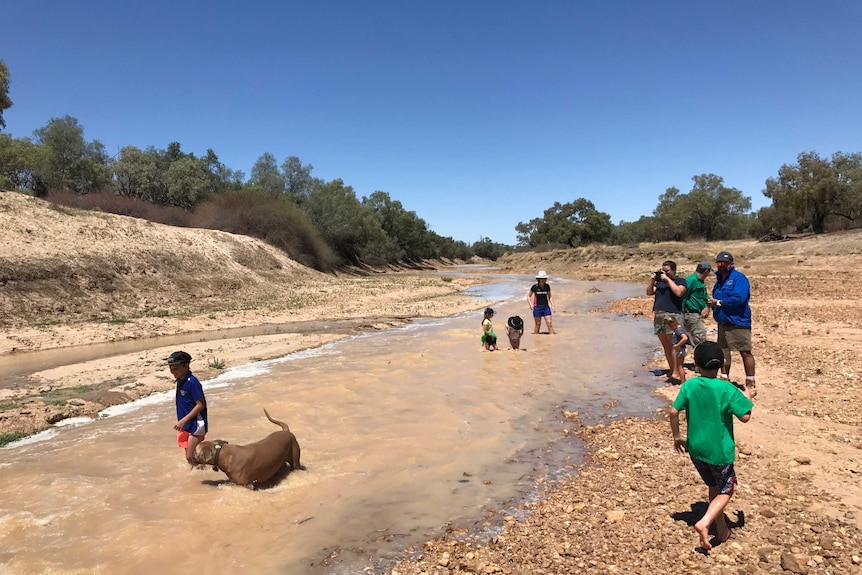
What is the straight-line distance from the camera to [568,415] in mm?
7523

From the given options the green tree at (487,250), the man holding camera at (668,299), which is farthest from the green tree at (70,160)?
the green tree at (487,250)

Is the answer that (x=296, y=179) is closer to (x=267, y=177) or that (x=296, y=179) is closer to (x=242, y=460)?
(x=267, y=177)

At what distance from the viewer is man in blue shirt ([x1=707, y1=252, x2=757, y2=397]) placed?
7398 mm

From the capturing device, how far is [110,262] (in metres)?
22.1

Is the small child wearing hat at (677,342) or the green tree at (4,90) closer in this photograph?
the small child wearing hat at (677,342)

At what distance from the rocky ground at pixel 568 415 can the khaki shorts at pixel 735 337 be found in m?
0.98

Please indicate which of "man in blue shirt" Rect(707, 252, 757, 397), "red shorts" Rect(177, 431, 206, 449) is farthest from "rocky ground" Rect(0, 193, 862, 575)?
"red shorts" Rect(177, 431, 206, 449)

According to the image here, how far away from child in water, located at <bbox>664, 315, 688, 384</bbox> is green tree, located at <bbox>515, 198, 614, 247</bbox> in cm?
8126

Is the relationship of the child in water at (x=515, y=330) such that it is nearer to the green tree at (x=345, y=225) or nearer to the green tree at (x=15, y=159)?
the green tree at (x=15, y=159)

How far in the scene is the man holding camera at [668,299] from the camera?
8984 millimetres

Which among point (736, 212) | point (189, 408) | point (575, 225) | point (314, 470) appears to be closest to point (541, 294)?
point (314, 470)

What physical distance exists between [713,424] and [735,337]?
4.55m

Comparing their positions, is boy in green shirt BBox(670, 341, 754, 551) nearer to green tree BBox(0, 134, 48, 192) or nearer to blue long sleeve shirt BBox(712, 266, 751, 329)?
blue long sleeve shirt BBox(712, 266, 751, 329)

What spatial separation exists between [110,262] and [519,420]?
72.6ft
